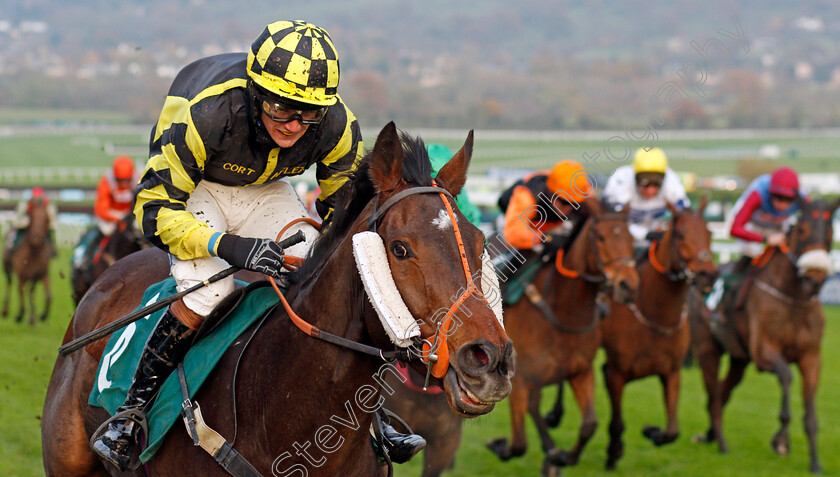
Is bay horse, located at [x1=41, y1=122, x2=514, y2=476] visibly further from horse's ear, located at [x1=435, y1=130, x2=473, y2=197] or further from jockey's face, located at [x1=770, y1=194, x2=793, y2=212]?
jockey's face, located at [x1=770, y1=194, x2=793, y2=212]

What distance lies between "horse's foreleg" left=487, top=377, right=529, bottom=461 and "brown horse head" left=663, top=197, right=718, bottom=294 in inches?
68.5

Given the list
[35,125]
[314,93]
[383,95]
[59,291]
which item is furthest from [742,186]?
[35,125]

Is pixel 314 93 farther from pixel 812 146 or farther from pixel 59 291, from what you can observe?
pixel 812 146

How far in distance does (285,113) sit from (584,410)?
4.25m

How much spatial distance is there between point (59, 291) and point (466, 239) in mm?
14285

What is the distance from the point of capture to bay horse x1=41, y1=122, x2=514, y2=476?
2246 millimetres

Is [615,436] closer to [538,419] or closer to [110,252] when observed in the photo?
[538,419]

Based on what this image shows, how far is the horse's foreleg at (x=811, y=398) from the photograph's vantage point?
6.87 meters

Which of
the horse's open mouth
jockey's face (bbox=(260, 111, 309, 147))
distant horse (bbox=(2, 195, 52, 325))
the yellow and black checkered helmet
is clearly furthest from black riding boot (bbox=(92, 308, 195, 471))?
distant horse (bbox=(2, 195, 52, 325))

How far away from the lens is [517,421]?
6.23 m

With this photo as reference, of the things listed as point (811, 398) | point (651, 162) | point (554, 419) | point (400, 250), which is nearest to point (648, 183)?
point (651, 162)

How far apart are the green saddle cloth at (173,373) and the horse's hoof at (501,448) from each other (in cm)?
363

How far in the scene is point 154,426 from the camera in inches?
115

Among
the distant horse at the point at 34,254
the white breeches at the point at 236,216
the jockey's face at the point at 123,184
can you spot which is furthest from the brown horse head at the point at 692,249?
the distant horse at the point at 34,254
